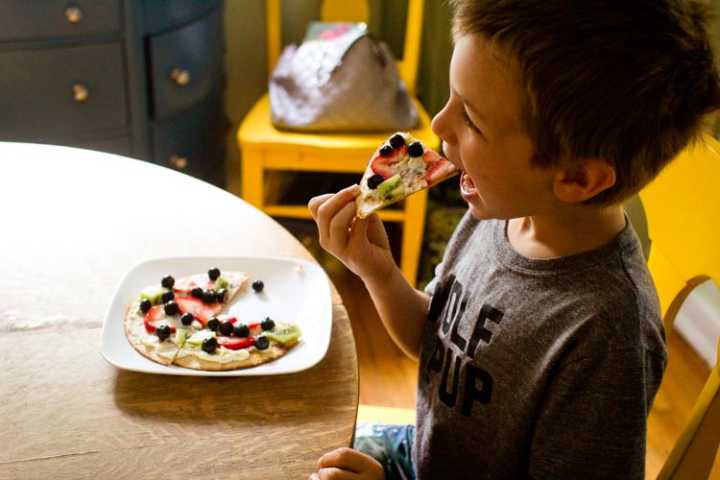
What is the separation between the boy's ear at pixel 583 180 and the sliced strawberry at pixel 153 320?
48 cm

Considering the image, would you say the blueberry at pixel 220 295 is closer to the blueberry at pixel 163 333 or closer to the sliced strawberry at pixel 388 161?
the blueberry at pixel 163 333

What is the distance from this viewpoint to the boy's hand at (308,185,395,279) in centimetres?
97

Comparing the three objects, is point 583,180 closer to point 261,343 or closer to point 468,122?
point 468,122

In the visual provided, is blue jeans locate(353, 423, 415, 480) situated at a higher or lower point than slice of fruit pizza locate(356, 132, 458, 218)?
lower

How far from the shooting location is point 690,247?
3.20ft

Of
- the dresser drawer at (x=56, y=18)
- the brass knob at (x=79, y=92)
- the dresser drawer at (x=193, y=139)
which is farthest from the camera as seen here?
the dresser drawer at (x=193, y=139)

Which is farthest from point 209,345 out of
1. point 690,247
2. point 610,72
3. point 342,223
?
point 690,247

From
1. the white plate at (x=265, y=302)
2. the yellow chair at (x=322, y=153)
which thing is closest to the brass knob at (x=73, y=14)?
the yellow chair at (x=322, y=153)

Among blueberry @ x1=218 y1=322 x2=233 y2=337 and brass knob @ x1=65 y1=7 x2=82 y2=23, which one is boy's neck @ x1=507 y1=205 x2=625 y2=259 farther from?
brass knob @ x1=65 y1=7 x2=82 y2=23

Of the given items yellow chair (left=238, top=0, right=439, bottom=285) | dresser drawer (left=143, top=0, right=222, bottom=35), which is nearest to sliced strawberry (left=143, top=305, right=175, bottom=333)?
yellow chair (left=238, top=0, right=439, bottom=285)

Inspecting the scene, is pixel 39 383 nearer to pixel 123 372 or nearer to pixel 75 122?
pixel 123 372

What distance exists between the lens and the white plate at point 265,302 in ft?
2.73

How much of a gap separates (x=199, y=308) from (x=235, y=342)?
0.30ft

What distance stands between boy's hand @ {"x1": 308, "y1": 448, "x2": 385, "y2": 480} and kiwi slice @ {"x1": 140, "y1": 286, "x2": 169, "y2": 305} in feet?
1.07
